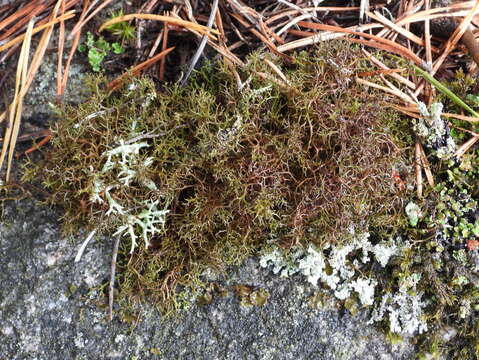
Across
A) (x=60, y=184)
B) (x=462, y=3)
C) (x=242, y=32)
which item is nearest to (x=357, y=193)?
(x=242, y=32)

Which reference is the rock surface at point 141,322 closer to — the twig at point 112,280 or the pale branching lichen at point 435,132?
the twig at point 112,280

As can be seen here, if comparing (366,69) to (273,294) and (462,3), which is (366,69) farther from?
(273,294)

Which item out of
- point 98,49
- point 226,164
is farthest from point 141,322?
point 98,49

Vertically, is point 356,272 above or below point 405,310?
above

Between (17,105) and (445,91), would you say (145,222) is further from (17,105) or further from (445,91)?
(445,91)

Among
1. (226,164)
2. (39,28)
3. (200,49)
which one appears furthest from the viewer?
(39,28)

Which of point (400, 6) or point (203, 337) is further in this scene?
point (400, 6)
